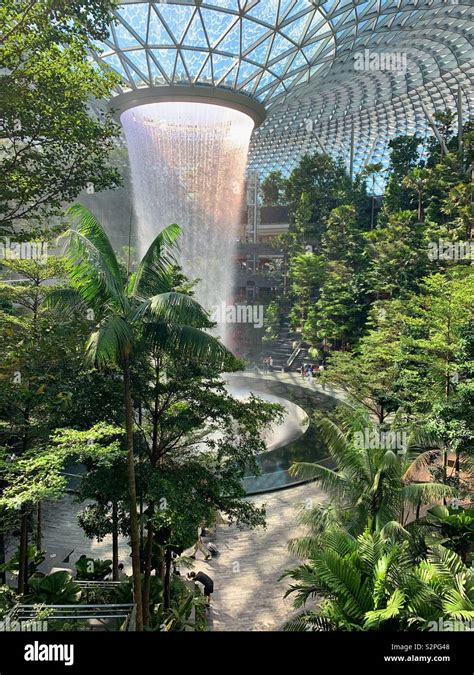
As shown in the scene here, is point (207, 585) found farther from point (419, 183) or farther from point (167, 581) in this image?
point (419, 183)

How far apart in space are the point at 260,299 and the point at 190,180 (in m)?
22.1

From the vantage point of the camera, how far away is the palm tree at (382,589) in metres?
6.03

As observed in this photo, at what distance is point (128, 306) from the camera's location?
7.87m

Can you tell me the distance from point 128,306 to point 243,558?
370 inches

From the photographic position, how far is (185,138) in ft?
109

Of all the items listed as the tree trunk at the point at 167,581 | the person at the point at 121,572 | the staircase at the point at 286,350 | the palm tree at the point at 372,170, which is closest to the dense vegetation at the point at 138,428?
the tree trunk at the point at 167,581

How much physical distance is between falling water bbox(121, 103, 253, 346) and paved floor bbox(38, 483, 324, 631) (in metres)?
22.8
